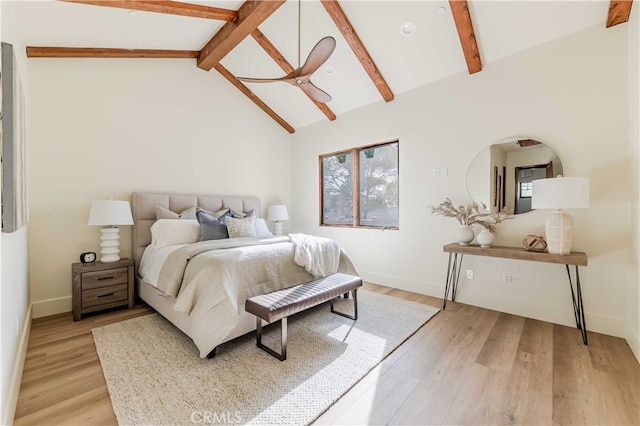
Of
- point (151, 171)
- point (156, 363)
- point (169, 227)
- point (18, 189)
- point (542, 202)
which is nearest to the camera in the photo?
point (18, 189)

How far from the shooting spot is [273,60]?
3.97m

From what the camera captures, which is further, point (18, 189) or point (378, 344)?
point (378, 344)

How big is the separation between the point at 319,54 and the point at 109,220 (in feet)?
8.97

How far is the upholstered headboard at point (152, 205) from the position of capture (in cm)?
346

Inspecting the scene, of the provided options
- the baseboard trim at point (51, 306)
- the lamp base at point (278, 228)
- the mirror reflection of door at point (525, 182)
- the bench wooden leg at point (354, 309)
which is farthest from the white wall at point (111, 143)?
the mirror reflection of door at point (525, 182)

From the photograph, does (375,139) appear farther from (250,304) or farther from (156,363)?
(156,363)

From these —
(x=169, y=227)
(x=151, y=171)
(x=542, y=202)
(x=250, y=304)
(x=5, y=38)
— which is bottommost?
(x=250, y=304)

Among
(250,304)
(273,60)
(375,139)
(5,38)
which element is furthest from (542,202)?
(5,38)

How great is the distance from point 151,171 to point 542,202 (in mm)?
4508

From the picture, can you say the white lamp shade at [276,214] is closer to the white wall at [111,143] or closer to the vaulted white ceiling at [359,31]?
the white wall at [111,143]

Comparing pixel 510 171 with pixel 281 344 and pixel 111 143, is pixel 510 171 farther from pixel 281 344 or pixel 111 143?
pixel 111 143

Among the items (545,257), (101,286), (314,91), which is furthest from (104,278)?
(545,257)

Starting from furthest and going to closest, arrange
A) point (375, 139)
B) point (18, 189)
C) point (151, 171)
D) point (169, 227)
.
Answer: point (375, 139)
point (151, 171)
point (169, 227)
point (18, 189)

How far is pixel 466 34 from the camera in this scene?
2818 mm
